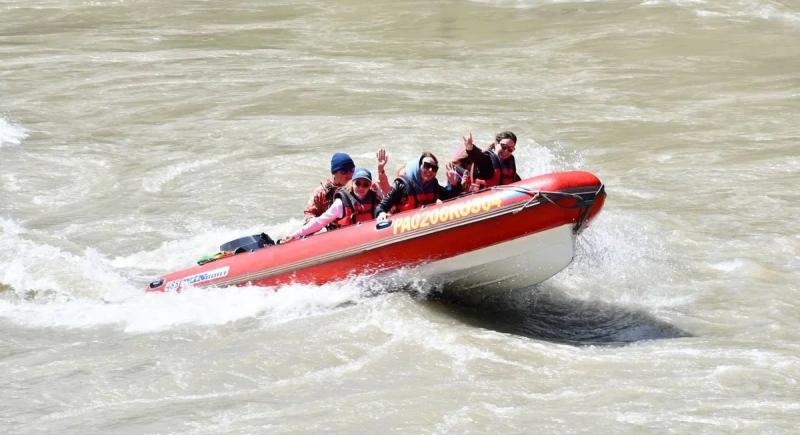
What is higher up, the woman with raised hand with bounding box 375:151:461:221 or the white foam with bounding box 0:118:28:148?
the woman with raised hand with bounding box 375:151:461:221

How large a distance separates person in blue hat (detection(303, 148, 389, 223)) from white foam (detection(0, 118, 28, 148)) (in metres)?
6.53

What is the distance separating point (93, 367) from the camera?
7.00 metres

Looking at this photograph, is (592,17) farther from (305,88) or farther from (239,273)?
(239,273)

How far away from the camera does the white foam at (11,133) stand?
44.9 feet

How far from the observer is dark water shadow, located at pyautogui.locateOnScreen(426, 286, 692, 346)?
752 centimetres

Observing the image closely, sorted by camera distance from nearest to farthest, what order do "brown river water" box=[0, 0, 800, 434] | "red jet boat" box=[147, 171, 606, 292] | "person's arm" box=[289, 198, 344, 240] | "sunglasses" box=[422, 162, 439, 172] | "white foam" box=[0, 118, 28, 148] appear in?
"brown river water" box=[0, 0, 800, 434] < "red jet boat" box=[147, 171, 606, 292] < "sunglasses" box=[422, 162, 439, 172] < "person's arm" box=[289, 198, 344, 240] < "white foam" box=[0, 118, 28, 148]

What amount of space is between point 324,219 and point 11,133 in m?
7.33

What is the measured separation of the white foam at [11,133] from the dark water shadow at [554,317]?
772cm

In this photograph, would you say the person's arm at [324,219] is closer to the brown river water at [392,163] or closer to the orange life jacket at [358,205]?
the orange life jacket at [358,205]

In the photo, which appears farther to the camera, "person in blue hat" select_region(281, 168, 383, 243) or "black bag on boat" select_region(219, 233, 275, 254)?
"black bag on boat" select_region(219, 233, 275, 254)

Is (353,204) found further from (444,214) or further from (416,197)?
(444,214)

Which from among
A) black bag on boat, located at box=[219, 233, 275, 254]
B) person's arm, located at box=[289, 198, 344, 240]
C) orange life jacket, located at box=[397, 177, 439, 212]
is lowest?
black bag on boat, located at box=[219, 233, 275, 254]

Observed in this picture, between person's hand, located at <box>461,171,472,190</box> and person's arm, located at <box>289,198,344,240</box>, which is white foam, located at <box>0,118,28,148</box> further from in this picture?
person's hand, located at <box>461,171,472,190</box>

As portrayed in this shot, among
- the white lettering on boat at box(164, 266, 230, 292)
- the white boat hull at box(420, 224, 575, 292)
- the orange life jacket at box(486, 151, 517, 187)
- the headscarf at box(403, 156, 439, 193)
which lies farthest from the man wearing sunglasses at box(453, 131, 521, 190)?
the white lettering on boat at box(164, 266, 230, 292)
